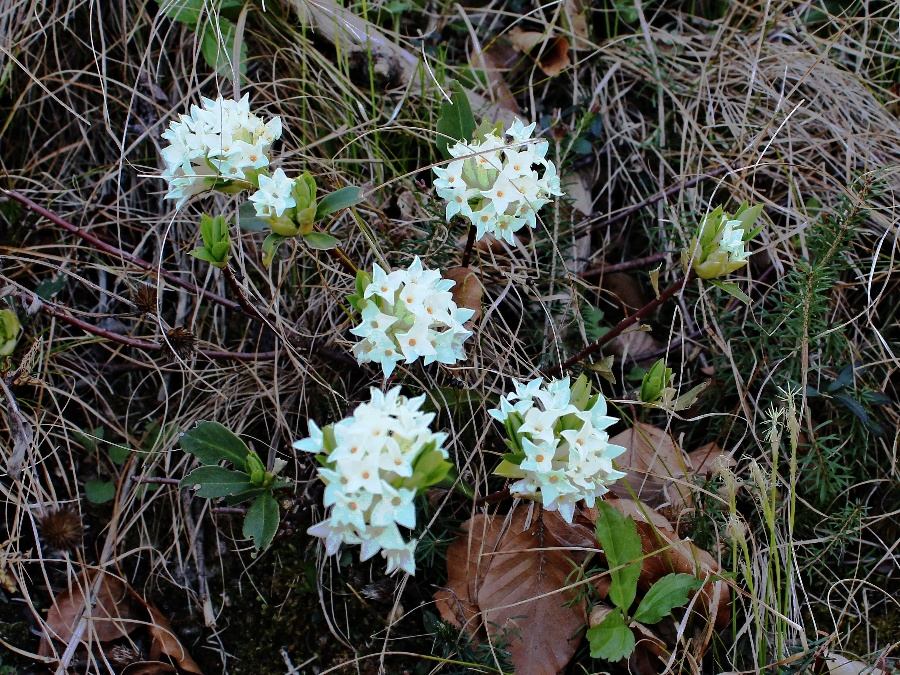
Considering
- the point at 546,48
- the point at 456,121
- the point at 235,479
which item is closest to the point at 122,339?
the point at 235,479

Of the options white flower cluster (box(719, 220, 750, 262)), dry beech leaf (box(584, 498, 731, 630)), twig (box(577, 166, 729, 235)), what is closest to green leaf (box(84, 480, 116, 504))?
dry beech leaf (box(584, 498, 731, 630))

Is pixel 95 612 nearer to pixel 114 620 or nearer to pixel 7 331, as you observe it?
pixel 114 620

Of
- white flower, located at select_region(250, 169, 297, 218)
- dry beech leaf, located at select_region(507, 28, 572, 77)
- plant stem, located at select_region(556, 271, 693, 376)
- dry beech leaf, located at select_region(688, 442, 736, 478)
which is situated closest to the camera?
white flower, located at select_region(250, 169, 297, 218)

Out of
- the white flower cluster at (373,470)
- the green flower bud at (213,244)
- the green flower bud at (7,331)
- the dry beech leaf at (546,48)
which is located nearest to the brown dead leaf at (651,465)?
the white flower cluster at (373,470)

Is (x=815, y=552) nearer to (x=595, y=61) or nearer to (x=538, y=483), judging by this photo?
(x=538, y=483)

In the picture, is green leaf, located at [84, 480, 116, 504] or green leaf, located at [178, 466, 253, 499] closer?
green leaf, located at [178, 466, 253, 499]

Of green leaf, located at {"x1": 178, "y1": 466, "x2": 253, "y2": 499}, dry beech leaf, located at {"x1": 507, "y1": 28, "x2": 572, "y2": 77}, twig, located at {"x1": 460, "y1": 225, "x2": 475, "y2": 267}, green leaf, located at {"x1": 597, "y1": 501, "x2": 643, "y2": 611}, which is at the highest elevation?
dry beech leaf, located at {"x1": 507, "y1": 28, "x2": 572, "y2": 77}

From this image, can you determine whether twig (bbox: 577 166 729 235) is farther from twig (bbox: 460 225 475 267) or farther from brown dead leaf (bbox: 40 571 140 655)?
brown dead leaf (bbox: 40 571 140 655)
